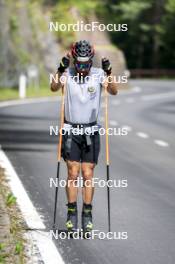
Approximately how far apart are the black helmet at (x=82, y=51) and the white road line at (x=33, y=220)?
1.80m

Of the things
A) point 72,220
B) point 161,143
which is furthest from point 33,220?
point 161,143

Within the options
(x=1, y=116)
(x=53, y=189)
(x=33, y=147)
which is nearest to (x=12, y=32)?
(x=1, y=116)

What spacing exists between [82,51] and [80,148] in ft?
3.25

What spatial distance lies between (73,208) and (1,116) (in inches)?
760

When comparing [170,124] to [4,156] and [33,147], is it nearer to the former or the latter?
[33,147]

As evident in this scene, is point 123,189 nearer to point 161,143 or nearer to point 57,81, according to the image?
point 57,81

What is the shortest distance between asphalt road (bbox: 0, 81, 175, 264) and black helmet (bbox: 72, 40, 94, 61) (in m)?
1.80

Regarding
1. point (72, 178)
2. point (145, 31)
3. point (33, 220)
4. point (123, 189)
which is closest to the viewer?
point (72, 178)

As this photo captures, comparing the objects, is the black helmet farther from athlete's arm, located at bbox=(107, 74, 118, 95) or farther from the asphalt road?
the asphalt road

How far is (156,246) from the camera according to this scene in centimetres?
788

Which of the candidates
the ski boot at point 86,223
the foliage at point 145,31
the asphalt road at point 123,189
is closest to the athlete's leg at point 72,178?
the ski boot at point 86,223

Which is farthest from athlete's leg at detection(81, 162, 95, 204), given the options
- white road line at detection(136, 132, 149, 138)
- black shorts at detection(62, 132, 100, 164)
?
white road line at detection(136, 132, 149, 138)

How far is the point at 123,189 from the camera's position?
11883 mm

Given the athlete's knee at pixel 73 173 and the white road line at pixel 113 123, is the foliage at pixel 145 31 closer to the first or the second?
the white road line at pixel 113 123
